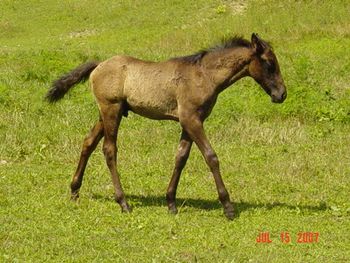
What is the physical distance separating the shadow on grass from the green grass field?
0.09 feet

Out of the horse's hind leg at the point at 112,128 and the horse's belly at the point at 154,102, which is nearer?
the horse's belly at the point at 154,102

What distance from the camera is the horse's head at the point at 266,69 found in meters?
8.98

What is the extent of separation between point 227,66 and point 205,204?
1.99 meters

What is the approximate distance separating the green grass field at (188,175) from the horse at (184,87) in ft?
2.20

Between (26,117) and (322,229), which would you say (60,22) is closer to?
(26,117)

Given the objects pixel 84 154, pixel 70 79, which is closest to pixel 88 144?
pixel 84 154

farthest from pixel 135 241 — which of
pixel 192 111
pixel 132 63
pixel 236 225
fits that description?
pixel 132 63

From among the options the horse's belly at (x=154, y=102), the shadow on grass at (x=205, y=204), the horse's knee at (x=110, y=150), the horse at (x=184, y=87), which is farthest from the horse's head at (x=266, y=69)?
the horse's knee at (x=110, y=150)

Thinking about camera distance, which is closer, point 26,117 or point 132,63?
point 132,63

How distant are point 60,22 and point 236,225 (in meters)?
26.4

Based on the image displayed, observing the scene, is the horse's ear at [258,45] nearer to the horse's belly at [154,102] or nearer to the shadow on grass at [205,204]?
the horse's belly at [154,102]

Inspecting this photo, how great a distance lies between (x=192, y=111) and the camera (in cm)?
888

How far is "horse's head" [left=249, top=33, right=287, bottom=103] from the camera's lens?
898cm

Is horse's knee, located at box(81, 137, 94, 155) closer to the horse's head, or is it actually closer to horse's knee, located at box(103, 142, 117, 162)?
horse's knee, located at box(103, 142, 117, 162)
